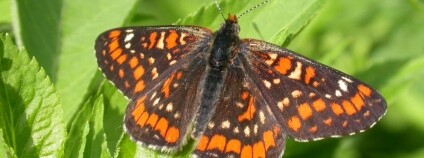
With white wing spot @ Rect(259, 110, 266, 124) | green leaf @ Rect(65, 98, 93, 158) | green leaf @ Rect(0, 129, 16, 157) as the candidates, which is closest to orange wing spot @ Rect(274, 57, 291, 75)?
white wing spot @ Rect(259, 110, 266, 124)

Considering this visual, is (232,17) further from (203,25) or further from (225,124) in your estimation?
(225,124)

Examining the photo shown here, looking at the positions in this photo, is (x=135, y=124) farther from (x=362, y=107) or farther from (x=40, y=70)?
(x=362, y=107)

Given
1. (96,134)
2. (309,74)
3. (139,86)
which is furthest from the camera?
(139,86)

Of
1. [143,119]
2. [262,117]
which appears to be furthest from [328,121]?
[143,119]

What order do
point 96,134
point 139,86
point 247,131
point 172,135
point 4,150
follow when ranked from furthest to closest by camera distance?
point 139,86 → point 247,131 → point 172,135 → point 96,134 → point 4,150

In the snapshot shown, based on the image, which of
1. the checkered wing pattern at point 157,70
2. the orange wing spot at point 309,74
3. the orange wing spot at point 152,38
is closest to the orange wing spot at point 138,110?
the checkered wing pattern at point 157,70

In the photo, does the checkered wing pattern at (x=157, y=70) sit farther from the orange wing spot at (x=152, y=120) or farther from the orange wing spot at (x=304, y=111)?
the orange wing spot at (x=304, y=111)
